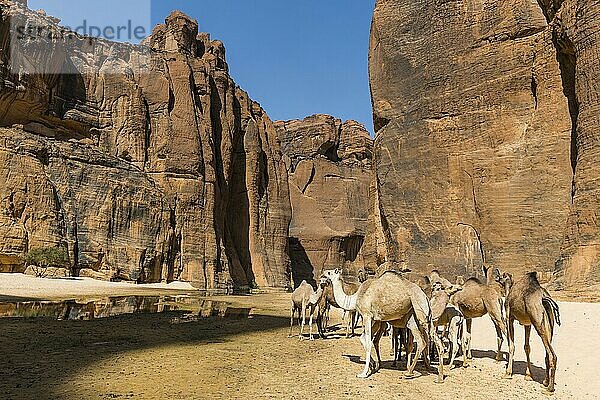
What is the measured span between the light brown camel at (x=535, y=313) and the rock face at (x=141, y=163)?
4519cm

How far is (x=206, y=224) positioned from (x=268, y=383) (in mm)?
52803

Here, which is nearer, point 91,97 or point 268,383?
point 268,383

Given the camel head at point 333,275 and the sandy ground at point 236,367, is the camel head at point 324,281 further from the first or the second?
the sandy ground at point 236,367

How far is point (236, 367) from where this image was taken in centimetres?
1000

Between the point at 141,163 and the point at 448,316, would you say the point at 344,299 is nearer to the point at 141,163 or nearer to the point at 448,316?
the point at 448,316

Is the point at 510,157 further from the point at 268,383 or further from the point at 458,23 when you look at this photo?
the point at 268,383

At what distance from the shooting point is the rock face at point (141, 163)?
162 feet

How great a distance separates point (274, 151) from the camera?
79.2 metres

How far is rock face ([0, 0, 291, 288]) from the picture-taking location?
49406 mm

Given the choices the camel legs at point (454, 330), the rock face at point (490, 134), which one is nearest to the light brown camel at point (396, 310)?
the camel legs at point (454, 330)

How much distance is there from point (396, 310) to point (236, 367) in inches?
130

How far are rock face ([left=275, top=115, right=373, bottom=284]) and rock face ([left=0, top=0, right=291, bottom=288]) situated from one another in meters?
13.4

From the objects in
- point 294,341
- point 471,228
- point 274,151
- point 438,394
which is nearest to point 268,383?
point 438,394

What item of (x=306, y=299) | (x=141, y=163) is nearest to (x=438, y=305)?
(x=306, y=299)
